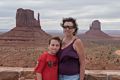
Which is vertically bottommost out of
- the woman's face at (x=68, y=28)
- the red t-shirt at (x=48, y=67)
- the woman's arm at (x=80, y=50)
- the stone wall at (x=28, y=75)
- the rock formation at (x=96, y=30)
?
the rock formation at (x=96, y=30)

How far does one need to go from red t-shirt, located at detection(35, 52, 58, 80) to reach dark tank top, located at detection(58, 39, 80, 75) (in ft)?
0.28

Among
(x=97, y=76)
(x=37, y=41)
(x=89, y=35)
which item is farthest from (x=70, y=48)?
(x=89, y=35)

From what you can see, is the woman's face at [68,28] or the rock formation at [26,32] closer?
the woman's face at [68,28]

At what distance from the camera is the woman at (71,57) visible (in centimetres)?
387

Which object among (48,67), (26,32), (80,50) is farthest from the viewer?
(26,32)

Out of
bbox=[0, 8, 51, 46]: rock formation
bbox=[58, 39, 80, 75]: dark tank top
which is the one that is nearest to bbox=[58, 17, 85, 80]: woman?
bbox=[58, 39, 80, 75]: dark tank top

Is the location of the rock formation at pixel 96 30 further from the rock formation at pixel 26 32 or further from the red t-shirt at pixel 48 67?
the red t-shirt at pixel 48 67

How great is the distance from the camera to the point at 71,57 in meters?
3.88

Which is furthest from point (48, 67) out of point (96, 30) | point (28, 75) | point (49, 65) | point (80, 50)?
point (96, 30)

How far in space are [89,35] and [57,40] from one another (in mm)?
118951

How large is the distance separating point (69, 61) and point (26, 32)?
274 feet

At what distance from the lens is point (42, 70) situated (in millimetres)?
3977

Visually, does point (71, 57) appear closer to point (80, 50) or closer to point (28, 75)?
point (80, 50)

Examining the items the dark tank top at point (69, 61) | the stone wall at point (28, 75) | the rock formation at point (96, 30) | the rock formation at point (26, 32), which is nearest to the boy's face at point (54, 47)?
the dark tank top at point (69, 61)
